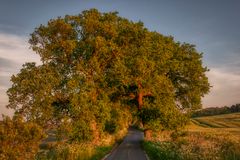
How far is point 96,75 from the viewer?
46.3 metres

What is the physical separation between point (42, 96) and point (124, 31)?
15.6 metres

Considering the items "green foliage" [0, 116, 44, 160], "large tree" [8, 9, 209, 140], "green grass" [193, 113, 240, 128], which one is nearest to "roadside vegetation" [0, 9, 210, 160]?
"large tree" [8, 9, 209, 140]

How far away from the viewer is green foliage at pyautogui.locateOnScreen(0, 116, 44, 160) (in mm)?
17078

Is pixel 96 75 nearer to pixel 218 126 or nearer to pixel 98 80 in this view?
pixel 98 80

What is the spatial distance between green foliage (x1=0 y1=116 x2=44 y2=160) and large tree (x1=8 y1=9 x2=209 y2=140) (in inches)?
665

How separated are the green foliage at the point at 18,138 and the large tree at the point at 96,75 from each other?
665 inches

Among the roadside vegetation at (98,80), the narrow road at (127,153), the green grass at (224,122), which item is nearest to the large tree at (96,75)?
the roadside vegetation at (98,80)

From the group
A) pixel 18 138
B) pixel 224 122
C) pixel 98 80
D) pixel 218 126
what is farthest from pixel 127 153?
pixel 224 122

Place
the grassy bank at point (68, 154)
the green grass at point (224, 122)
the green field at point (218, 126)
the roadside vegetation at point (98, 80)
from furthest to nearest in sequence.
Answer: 1. the green grass at point (224, 122)
2. the green field at point (218, 126)
3. the roadside vegetation at point (98, 80)
4. the grassy bank at point (68, 154)

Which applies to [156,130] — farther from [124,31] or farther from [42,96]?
[42,96]

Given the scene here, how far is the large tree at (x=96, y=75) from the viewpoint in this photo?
4062 cm

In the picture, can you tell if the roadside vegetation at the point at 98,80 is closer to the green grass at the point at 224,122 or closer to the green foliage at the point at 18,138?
the green foliage at the point at 18,138

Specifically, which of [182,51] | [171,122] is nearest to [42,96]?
[171,122]

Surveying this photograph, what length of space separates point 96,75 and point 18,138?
29.0 metres
